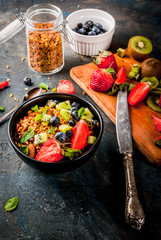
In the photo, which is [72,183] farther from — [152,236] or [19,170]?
[152,236]

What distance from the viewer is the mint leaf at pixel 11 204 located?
1099 millimetres

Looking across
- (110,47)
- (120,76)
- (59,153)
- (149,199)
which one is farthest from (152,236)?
(110,47)

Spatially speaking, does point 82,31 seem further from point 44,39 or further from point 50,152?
point 50,152

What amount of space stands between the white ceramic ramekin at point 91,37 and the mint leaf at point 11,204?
115 centimetres

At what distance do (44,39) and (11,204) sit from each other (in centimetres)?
99

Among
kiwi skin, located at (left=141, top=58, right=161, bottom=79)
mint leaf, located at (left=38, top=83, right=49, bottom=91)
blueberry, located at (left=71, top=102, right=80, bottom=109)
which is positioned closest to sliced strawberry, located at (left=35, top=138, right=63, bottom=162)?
blueberry, located at (left=71, top=102, right=80, bottom=109)

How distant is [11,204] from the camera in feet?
3.62

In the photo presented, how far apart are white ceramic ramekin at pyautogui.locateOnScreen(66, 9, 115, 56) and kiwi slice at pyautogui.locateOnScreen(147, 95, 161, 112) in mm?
556

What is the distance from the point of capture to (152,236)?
3.43 ft

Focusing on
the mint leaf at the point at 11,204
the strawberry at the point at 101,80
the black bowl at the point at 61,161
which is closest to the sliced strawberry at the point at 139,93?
the strawberry at the point at 101,80

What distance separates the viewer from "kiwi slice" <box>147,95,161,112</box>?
1509 mm

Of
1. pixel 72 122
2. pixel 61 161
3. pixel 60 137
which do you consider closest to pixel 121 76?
pixel 72 122

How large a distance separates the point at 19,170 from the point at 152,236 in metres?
0.66

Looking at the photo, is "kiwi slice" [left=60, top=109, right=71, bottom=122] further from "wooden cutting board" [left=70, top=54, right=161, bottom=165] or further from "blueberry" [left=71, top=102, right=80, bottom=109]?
"wooden cutting board" [left=70, top=54, right=161, bottom=165]
